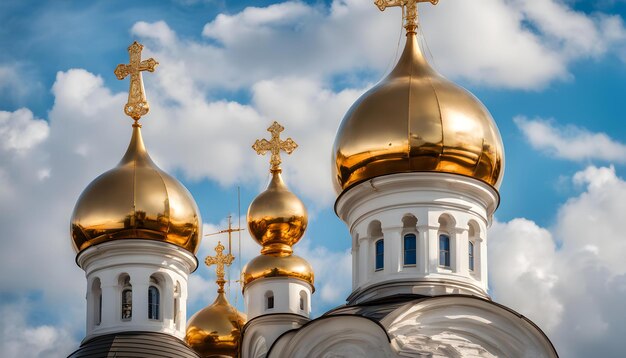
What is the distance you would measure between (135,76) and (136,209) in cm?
300

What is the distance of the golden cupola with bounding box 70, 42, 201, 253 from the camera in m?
25.3

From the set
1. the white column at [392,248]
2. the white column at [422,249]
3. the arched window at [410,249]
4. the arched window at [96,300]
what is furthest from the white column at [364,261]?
the arched window at [96,300]

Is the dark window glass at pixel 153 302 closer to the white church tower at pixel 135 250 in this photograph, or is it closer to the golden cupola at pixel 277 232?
the white church tower at pixel 135 250

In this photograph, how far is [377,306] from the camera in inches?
905

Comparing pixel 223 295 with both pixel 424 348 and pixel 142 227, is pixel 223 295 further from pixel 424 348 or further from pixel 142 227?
pixel 424 348

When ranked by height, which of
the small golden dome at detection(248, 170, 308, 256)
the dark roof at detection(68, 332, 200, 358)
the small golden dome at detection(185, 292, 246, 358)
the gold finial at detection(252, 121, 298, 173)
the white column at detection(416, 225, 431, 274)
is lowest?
the dark roof at detection(68, 332, 200, 358)

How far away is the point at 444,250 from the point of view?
78.6 feet

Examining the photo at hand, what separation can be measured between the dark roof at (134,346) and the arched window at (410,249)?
135 inches

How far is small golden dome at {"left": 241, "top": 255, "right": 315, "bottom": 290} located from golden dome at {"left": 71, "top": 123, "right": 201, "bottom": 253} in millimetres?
1770

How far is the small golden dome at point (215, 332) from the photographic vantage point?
92.9 ft

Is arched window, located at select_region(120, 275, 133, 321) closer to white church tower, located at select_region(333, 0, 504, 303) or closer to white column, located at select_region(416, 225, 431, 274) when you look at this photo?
white church tower, located at select_region(333, 0, 504, 303)

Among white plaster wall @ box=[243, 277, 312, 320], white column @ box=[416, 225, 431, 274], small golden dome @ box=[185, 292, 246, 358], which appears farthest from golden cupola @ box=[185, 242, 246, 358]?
white column @ box=[416, 225, 431, 274]

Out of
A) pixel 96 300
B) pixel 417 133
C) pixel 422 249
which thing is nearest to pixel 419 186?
pixel 417 133

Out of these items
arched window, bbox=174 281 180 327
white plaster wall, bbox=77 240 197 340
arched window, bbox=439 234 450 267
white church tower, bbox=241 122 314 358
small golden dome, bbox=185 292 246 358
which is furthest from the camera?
small golden dome, bbox=185 292 246 358
